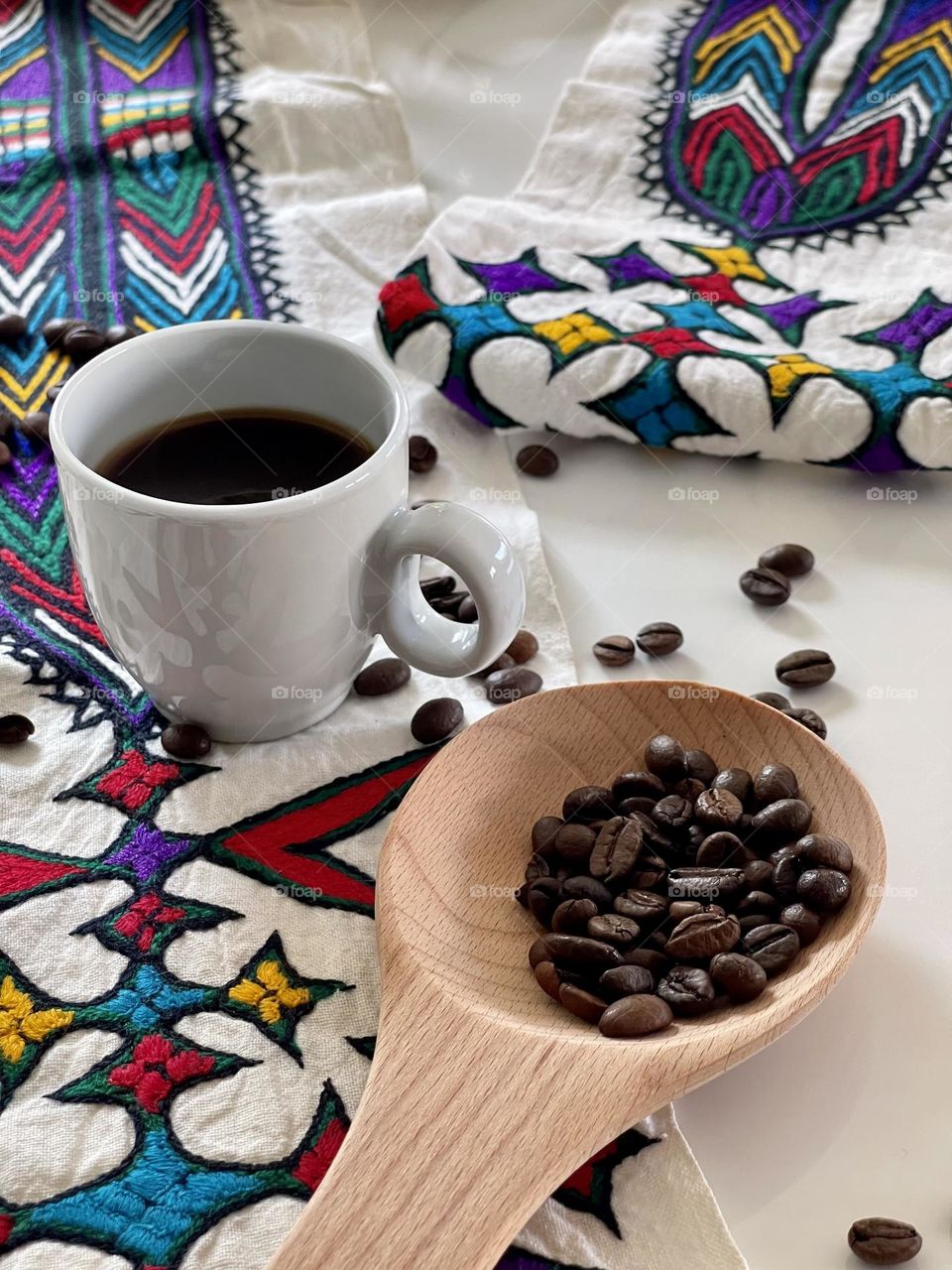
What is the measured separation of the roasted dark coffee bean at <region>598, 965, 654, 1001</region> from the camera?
2.48ft

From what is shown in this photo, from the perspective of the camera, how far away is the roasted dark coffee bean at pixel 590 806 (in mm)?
871

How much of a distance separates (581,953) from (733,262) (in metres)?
0.94

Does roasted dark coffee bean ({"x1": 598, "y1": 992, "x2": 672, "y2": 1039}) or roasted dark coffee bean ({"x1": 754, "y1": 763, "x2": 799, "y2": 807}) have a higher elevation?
roasted dark coffee bean ({"x1": 754, "y1": 763, "x2": 799, "y2": 807})

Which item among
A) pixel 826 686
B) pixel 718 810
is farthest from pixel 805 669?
pixel 718 810

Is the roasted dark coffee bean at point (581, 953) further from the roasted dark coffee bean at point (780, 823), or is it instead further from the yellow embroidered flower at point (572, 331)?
the yellow embroidered flower at point (572, 331)

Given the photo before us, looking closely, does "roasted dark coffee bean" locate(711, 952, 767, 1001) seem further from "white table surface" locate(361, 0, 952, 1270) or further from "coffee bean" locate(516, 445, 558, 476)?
"coffee bean" locate(516, 445, 558, 476)

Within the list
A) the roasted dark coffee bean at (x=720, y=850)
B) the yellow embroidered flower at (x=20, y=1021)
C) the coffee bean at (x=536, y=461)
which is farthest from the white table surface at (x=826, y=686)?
the yellow embroidered flower at (x=20, y=1021)

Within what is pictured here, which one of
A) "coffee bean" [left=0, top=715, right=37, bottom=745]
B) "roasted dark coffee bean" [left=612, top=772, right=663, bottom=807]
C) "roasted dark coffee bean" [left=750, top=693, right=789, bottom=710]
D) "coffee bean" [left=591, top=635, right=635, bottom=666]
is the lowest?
"roasted dark coffee bean" [left=750, top=693, right=789, bottom=710]

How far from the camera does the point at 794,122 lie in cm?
161

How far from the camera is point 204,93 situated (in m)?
1.67

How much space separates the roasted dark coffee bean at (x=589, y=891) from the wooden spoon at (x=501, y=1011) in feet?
0.14

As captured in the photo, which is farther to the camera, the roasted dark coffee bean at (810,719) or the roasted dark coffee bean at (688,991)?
the roasted dark coffee bean at (810,719)

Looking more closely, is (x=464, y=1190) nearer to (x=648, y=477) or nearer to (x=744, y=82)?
(x=648, y=477)

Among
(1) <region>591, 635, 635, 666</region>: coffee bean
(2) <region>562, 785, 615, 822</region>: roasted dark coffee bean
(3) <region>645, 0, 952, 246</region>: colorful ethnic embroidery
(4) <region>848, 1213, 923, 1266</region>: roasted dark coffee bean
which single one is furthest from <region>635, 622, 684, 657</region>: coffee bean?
(3) <region>645, 0, 952, 246</region>: colorful ethnic embroidery
